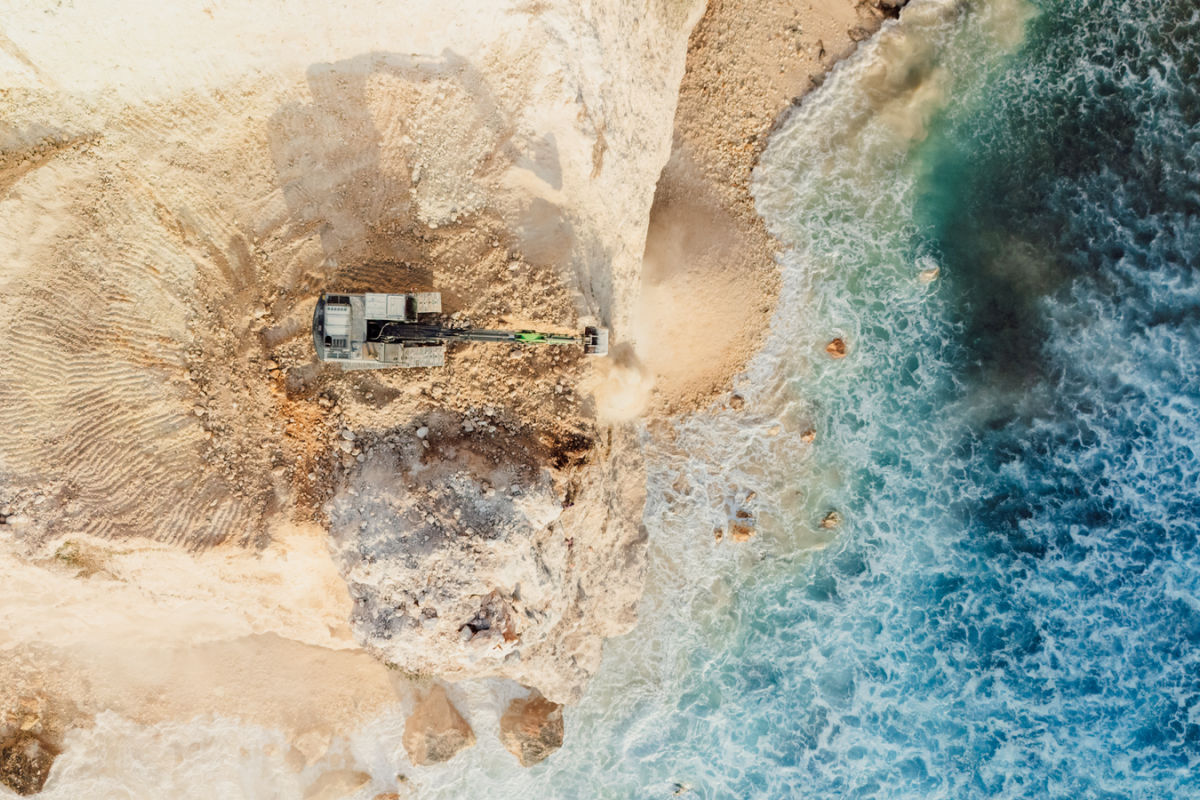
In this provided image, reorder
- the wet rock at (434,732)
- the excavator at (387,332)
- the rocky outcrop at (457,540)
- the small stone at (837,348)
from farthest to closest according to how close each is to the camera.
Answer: the small stone at (837,348) → the wet rock at (434,732) → the rocky outcrop at (457,540) → the excavator at (387,332)

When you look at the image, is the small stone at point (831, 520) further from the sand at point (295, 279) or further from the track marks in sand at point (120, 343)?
the track marks in sand at point (120, 343)

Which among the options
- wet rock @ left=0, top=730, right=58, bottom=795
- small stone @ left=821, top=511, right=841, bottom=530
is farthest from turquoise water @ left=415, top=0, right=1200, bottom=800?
wet rock @ left=0, top=730, right=58, bottom=795

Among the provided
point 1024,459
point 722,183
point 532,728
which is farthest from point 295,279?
point 1024,459

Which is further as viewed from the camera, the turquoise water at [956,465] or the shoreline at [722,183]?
the turquoise water at [956,465]

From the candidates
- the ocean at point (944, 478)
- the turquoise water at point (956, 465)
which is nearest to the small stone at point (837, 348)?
the ocean at point (944, 478)

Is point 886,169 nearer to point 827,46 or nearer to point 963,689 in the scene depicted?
point 827,46

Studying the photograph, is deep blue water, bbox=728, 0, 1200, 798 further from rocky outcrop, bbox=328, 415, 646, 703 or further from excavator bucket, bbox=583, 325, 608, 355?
rocky outcrop, bbox=328, 415, 646, 703

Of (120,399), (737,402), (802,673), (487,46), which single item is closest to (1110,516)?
(802,673)

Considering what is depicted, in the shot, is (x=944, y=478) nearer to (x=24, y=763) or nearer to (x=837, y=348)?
(x=837, y=348)
